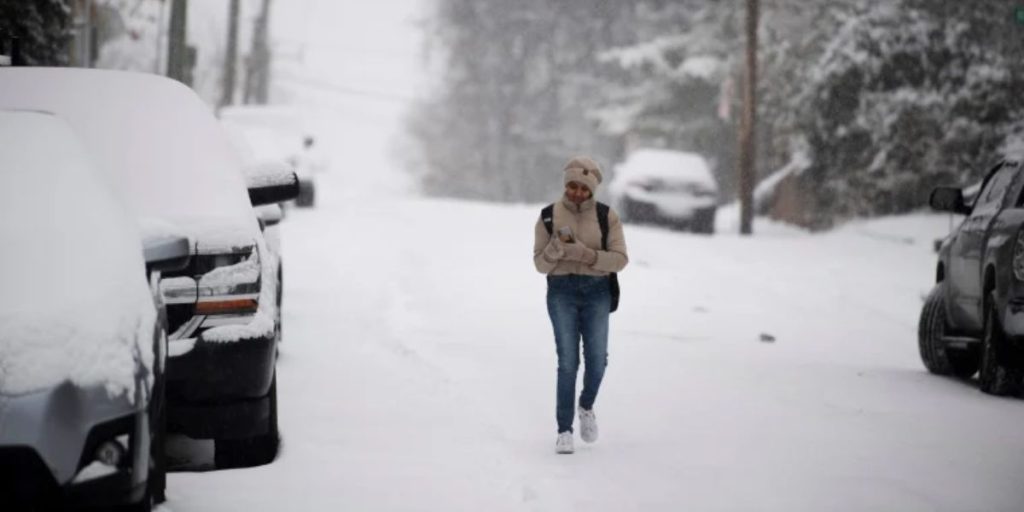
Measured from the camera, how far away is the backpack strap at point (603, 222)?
284 inches

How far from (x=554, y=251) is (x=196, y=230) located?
1941 mm

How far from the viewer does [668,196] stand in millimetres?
26359

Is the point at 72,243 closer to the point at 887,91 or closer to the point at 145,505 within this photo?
the point at 145,505

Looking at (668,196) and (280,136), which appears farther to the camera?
(280,136)

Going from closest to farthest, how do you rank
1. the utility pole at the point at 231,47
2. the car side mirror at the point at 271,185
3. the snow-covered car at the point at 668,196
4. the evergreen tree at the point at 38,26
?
the car side mirror at the point at 271,185 → the evergreen tree at the point at 38,26 → the snow-covered car at the point at 668,196 → the utility pole at the point at 231,47

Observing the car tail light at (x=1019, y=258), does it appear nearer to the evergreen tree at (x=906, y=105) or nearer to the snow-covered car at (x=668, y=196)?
the snow-covered car at (x=668, y=196)

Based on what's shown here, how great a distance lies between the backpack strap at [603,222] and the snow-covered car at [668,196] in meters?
→ 19.2

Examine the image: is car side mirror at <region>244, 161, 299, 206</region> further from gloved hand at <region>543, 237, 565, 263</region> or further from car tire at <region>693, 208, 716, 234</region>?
car tire at <region>693, 208, 716, 234</region>

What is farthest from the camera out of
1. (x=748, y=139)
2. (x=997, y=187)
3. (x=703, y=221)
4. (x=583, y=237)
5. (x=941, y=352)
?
(x=748, y=139)

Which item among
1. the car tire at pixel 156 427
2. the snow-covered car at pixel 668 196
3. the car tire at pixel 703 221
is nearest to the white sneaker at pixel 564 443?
the car tire at pixel 156 427

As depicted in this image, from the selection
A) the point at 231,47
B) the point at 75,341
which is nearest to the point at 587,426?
the point at 75,341

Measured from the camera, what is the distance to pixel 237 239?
6.10m

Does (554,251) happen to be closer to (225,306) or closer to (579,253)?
(579,253)

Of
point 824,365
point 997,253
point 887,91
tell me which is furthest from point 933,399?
point 887,91
